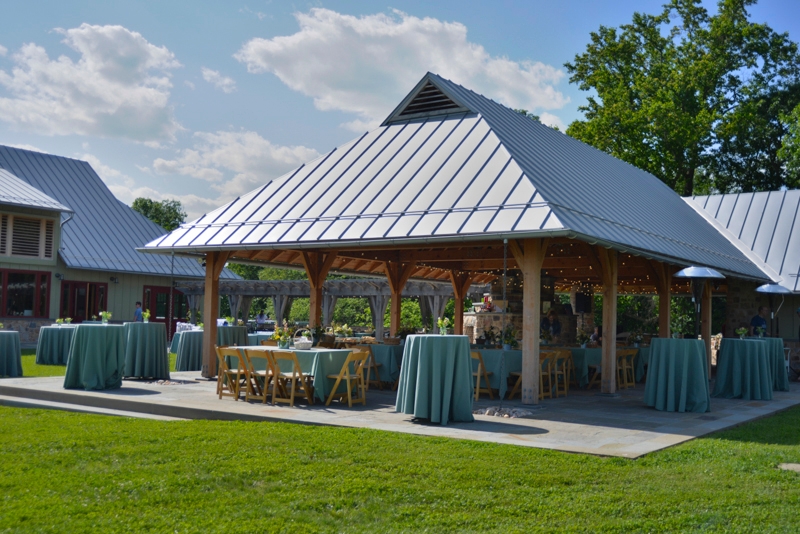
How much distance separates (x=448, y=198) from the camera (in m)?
11.5

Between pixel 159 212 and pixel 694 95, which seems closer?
pixel 694 95

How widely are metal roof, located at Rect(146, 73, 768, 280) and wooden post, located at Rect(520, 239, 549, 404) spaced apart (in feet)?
1.80

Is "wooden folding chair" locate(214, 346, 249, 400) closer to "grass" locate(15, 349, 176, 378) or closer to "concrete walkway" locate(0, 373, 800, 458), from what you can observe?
"concrete walkway" locate(0, 373, 800, 458)

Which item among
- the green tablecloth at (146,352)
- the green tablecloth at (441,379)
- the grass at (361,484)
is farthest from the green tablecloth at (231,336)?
the grass at (361,484)

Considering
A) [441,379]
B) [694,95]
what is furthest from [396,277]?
[694,95]

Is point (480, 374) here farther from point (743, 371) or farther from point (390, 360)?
point (743, 371)

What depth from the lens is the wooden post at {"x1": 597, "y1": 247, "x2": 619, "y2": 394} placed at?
39.7ft

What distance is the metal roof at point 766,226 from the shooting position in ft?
61.0

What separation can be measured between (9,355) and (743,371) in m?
12.5

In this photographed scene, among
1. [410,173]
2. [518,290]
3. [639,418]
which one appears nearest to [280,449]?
[639,418]

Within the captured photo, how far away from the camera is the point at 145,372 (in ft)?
43.9

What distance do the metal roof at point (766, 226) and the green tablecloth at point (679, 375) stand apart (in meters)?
8.46

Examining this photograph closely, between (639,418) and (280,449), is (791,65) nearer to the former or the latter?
(639,418)

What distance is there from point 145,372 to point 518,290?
7.69 m
